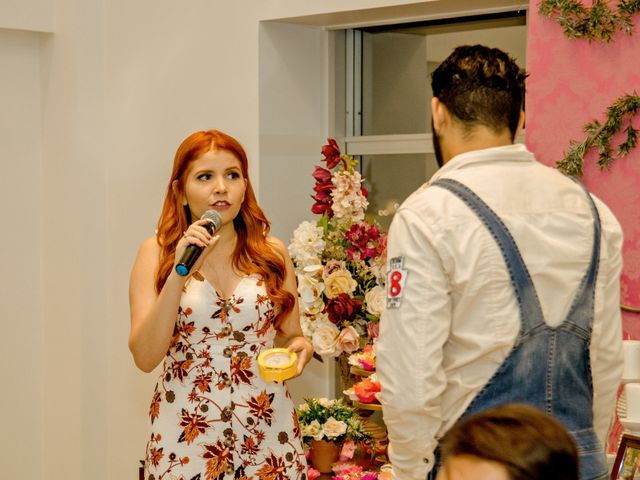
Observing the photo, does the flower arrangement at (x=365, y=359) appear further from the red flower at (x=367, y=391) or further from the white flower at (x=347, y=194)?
→ the white flower at (x=347, y=194)

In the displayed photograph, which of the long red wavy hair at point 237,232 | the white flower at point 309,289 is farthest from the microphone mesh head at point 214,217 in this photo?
the white flower at point 309,289

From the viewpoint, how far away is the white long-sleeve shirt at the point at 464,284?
6.95 ft

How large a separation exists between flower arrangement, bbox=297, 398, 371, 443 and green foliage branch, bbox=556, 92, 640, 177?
111 centimetres

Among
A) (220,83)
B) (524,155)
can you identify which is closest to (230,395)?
(524,155)

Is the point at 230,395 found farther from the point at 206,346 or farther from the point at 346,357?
the point at 346,357

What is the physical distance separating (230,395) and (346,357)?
698mm

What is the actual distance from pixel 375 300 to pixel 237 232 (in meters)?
0.55

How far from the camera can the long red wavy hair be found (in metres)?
3.09

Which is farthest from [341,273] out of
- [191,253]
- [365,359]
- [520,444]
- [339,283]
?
[520,444]

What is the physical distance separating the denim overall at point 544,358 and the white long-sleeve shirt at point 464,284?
0.02 metres

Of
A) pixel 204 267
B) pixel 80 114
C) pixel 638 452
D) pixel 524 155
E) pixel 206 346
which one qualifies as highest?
pixel 80 114

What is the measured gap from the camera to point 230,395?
Answer: 3000 millimetres

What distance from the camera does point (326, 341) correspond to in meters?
3.50

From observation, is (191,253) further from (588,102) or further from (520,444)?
(520,444)
